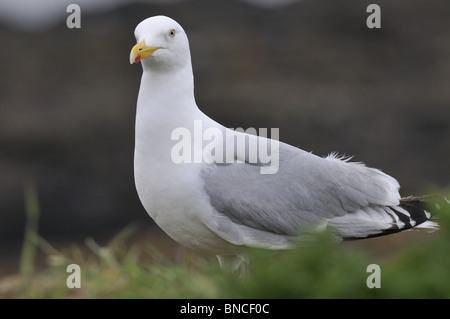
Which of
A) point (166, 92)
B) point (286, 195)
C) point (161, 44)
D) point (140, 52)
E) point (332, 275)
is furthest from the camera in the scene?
point (286, 195)

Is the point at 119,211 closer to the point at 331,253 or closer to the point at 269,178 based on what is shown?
the point at 269,178

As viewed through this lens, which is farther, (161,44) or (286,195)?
(286,195)

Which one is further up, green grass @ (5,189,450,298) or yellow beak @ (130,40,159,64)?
yellow beak @ (130,40,159,64)

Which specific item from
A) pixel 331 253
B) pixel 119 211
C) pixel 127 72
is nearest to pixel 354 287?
pixel 331 253

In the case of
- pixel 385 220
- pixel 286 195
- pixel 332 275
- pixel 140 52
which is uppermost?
pixel 140 52

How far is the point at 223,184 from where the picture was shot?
5.52 metres

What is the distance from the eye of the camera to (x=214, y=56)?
18922mm

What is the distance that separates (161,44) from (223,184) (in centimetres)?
99

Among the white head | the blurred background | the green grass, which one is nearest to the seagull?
the white head

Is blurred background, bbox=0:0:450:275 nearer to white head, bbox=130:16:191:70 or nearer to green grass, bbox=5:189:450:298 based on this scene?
white head, bbox=130:16:191:70

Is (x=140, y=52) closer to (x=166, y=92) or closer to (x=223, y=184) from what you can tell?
(x=166, y=92)

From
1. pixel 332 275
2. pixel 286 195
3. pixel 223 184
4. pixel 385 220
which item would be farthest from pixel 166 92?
pixel 332 275

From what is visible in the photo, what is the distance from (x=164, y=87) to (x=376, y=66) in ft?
45.6

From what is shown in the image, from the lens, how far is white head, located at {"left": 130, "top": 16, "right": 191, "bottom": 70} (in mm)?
5477
